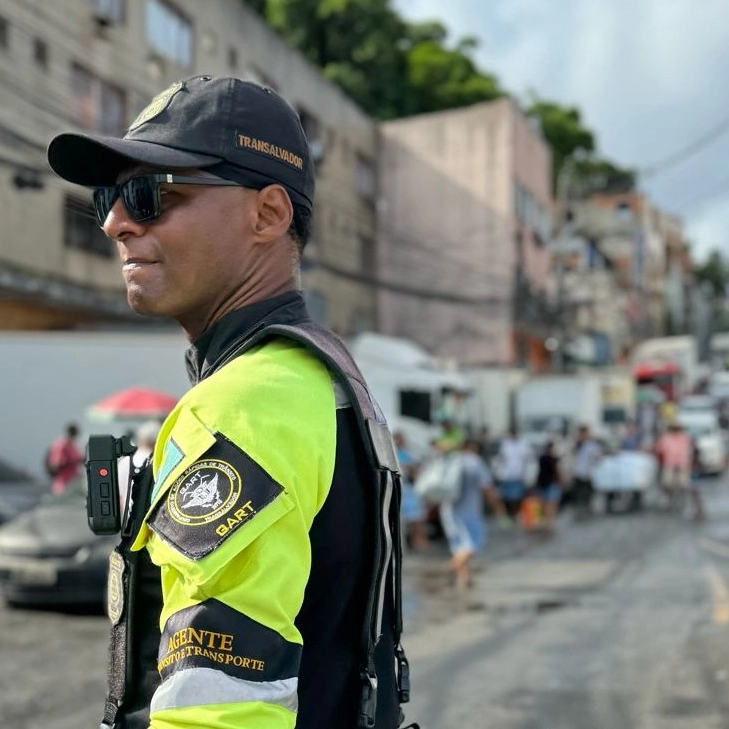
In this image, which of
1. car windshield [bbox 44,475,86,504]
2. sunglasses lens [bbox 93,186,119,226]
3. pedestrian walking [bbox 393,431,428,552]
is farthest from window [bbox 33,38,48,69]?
sunglasses lens [bbox 93,186,119,226]

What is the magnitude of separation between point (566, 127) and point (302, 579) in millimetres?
52501

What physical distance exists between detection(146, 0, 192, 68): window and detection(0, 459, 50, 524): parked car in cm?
1227

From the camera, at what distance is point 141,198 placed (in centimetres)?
148

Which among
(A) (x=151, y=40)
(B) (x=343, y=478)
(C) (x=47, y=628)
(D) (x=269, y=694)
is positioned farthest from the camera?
(A) (x=151, y=40)

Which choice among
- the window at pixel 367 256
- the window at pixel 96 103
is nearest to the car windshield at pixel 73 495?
the window at pixel 96 103

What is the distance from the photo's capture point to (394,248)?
33906 mm

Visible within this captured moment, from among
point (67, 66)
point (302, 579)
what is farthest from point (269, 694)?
point (67, 66)

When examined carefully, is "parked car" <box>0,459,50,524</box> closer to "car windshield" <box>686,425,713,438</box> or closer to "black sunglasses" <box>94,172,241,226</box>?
"black sunglasses" <box>94,172,241,226</box>

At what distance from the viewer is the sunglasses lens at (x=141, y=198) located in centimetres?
147

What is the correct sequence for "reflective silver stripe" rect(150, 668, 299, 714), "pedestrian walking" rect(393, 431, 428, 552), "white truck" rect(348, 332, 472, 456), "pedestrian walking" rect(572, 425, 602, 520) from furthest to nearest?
"pedestrian walking" rect(572, 425, 602, 520)
"white truck" rect(348, 332, 472, 456)
"pedestrian walking" rect(393, 431, 428, 552)
"reflective silver stripe" rect(150, 668, 299, 714)

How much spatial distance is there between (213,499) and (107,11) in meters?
21.3

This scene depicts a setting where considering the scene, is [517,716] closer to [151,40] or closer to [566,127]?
[151,40]

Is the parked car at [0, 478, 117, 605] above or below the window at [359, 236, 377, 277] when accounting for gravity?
below

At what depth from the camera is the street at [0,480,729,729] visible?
5.59 m
